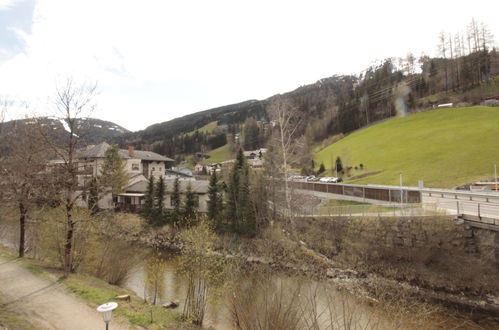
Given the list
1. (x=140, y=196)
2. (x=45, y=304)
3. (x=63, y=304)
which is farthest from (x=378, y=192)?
(x=140, y=196)

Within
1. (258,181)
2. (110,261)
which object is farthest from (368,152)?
(110,261)

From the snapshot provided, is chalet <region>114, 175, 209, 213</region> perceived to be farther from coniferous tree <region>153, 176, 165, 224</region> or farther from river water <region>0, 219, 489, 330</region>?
river water <region>0, 219, 489, 330</region>

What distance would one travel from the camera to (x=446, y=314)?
12891mm

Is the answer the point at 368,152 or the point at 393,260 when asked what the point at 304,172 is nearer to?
the point at 368,152

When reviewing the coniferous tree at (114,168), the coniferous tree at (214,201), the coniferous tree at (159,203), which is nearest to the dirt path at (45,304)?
Answer: the coniferous tree at (214,201)

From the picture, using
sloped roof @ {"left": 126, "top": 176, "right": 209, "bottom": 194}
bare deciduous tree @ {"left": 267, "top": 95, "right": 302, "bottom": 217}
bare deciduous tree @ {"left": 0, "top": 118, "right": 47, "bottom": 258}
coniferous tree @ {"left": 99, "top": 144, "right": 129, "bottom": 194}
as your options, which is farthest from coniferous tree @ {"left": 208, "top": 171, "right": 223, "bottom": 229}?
bare deciduous tree @ {"left": 0, "top": 118, "right": 47, "bottom": 258}

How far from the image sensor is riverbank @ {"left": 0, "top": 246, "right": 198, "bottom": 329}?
8.92 metres

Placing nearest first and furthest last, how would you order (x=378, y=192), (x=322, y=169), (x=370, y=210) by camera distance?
(x=370, y=210) → (x=378, y=192) → (x=322, y=169)

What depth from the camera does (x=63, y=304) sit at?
10109 millimetres

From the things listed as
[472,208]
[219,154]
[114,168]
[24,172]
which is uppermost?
[219,154]

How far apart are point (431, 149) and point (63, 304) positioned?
4697 cm

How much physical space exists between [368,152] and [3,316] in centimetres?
5191

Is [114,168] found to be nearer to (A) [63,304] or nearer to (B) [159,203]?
(B) [159,203]

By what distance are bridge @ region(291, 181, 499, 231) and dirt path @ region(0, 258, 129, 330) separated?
1764cm
